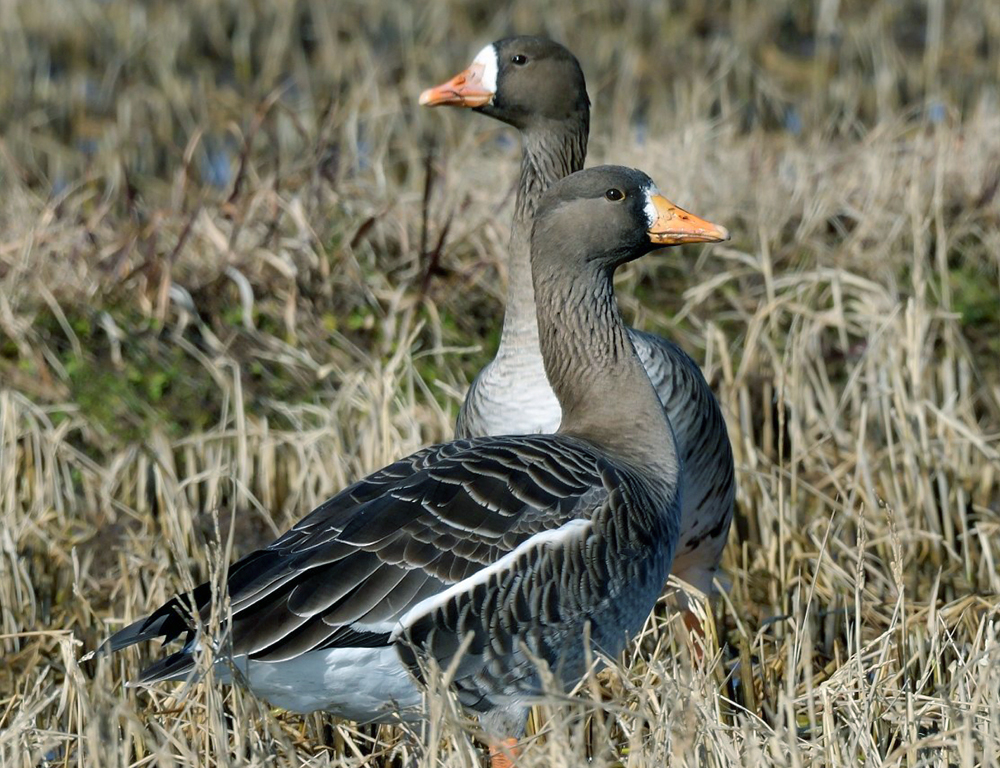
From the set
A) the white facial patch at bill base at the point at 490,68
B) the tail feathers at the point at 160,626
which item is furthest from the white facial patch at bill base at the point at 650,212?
the tail feathers at the point at 160,626

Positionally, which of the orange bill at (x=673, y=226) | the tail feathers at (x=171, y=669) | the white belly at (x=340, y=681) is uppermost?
the orange bill at (x=673, y=226)

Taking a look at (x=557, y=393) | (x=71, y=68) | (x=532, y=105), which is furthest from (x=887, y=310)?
(x=71, y=68)

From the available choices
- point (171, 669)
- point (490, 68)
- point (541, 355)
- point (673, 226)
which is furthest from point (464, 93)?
point (171, 669)

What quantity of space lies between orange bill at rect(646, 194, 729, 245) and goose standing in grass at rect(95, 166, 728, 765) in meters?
0.66

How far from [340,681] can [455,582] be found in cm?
38

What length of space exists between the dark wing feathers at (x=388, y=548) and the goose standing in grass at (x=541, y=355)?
803 mm

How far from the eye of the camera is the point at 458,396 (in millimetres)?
6508

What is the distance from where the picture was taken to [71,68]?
1297cm

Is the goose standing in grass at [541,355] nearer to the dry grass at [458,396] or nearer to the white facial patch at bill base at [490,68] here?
the white facial patch at bill base at [490,68]

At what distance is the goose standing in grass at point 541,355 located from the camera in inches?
201

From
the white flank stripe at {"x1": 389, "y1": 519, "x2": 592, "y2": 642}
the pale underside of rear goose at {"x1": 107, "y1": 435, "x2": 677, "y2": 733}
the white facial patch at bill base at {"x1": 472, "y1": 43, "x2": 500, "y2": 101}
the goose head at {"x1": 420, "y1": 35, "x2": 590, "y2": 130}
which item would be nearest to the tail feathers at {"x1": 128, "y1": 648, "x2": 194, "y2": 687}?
the pale underside of rear goose at {"x1": 107, "y1": 435, "x2": 677, "y2": 733}

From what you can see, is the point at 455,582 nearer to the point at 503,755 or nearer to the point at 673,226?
the point at 503,755

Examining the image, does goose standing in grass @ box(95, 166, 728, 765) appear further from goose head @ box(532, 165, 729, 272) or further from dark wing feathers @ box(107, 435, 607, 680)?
goose head @ box(532, 165, 729, 272)

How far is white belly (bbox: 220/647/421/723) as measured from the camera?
397 centimetres
